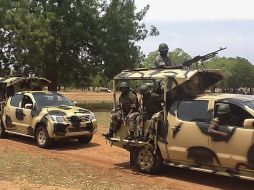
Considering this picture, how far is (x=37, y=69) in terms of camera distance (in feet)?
100

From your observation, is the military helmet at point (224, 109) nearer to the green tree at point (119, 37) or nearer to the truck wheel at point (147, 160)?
the truck wheel at point (147, 160)

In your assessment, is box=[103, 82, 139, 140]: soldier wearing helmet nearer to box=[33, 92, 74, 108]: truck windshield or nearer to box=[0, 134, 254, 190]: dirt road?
box=[0, 134, 254, 190]: dirt road

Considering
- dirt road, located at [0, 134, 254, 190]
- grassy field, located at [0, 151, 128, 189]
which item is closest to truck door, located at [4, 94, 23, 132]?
dirt road, located at [0, 134, 254, 190]

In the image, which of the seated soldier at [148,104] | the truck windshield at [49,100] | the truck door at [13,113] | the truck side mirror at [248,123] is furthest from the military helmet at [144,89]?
the truck door at [13,113]

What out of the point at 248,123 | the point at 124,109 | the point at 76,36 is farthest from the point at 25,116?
the point at 76,36

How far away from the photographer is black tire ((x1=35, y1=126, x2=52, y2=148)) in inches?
565

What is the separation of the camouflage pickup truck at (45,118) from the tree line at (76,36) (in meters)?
12.8

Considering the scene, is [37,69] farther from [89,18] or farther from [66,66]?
[89,18]

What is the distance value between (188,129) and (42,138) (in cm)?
642

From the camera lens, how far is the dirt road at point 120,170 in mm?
9406

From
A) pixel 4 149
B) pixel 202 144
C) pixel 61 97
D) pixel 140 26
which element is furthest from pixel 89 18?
pixel 202 144

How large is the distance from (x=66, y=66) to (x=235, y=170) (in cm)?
2481

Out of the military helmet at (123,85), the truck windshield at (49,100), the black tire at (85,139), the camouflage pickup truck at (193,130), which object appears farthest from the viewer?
the truck windshield at (49,100)

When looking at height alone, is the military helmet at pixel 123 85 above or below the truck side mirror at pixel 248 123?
above
